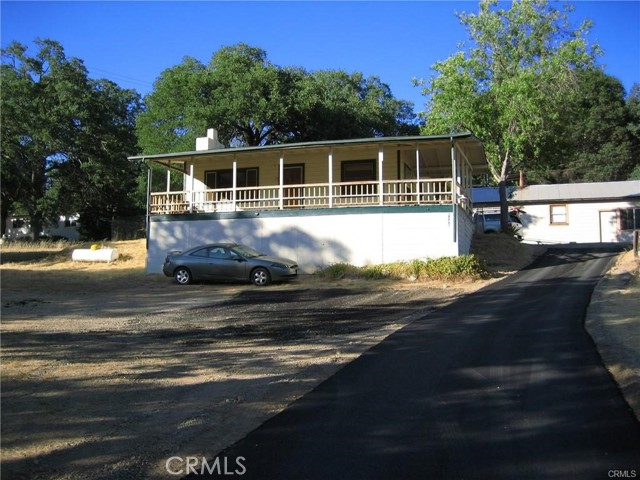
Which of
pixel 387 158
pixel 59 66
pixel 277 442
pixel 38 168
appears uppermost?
pixel 59 66

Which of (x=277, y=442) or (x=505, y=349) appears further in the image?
(x=505, y=349)

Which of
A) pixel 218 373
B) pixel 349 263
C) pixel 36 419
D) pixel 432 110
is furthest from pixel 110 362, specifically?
pixel 432 110

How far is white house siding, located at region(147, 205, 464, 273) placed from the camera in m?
17.9

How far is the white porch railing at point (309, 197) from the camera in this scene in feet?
63.1

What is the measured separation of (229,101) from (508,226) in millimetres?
15413

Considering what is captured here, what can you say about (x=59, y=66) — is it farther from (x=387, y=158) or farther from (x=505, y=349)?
(x=505, y=349)

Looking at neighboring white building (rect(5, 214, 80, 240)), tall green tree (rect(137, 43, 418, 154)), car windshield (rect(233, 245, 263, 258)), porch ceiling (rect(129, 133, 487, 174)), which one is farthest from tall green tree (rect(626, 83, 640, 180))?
neighboring white building (rect(5, 214, 80, 240))

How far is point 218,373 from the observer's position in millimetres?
6625

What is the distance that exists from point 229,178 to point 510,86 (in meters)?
13.2

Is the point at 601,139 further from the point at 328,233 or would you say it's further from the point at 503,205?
the point at 328,233

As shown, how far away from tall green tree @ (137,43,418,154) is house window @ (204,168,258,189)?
5415 millimetres

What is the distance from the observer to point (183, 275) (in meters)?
17.5
